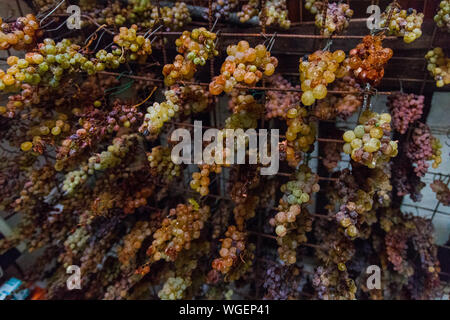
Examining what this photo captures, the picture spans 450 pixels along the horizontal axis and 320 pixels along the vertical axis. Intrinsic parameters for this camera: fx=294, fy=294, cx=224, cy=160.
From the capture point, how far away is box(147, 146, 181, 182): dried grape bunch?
185 cm

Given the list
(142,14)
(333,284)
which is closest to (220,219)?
(333,284)

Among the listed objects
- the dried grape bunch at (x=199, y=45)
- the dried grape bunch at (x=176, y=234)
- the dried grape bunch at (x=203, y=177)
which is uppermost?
the dried grape bunch at (x=199, y=45)

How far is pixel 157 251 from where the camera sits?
1821 mm

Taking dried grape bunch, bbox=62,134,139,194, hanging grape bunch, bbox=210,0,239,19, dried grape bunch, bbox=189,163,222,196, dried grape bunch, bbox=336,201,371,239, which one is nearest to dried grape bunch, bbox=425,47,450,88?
dried grape bunch, bbox=336,201,371,239

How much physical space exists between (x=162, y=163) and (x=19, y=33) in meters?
0.99

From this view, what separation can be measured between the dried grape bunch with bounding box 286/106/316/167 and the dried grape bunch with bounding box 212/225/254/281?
0.60 metres

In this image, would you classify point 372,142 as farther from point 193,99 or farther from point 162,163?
point 162,163

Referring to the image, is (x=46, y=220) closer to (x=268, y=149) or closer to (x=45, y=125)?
(x=45, y=125)

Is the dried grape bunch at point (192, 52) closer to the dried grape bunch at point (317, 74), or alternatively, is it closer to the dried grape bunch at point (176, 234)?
the dried grape bunch at point (317, 74)

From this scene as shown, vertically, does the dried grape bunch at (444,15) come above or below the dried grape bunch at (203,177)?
above

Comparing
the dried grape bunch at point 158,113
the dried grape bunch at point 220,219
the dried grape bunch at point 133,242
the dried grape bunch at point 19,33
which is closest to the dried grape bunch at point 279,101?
the dried grape bunch at point 158,113

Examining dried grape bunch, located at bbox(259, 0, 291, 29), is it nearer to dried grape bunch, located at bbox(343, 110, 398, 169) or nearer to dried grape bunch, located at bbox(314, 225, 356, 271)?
dried grape bunch, located at bbox(343, 110, 398, 169)

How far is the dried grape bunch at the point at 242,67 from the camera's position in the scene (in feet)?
4.50

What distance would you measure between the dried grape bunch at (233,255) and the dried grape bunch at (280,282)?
177 mm
